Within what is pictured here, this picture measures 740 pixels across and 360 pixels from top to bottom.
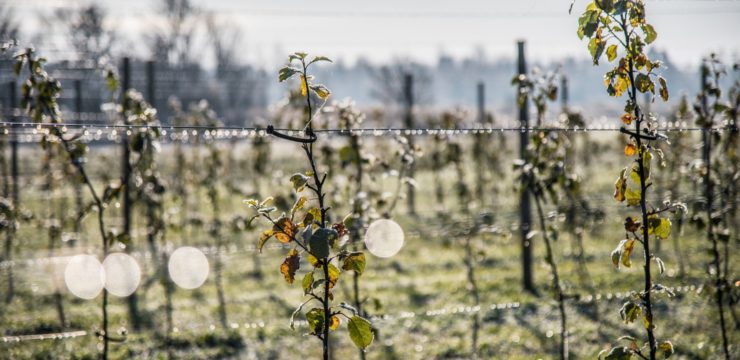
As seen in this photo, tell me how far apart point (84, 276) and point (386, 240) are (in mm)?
4024

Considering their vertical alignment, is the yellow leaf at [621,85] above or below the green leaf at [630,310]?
above

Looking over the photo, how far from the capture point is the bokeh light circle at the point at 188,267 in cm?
758

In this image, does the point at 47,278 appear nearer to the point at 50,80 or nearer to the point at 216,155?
the point at 216,155

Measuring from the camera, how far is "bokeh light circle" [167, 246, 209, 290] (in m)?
7.58

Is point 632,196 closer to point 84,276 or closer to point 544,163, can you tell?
point 544,163

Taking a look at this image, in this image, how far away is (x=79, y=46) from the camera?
25234 mm

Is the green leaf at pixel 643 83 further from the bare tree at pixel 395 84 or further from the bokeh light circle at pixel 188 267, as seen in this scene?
the bare tree at pixel 395 84

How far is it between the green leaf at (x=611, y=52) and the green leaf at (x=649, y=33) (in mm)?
123

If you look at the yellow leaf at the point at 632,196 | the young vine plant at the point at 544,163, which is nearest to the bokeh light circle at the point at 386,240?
the young vine plant at the point at 544,163

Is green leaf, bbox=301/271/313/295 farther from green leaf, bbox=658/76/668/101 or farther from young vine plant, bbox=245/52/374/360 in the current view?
green leaf, bbox=658/76/668/101

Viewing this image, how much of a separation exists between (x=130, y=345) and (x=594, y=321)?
3796mm

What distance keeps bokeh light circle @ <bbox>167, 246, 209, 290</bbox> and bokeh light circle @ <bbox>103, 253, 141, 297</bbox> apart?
0.41 meters

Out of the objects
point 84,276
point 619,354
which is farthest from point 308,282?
point 84,276

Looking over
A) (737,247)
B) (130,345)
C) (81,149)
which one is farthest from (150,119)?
(737,247)
